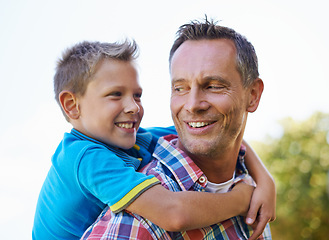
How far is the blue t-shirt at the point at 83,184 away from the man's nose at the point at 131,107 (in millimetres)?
236

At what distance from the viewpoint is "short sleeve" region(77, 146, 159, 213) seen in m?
1.91

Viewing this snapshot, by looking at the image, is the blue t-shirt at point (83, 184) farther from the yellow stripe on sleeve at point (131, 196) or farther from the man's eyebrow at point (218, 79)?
the man's eyebrow at point (218, 79)

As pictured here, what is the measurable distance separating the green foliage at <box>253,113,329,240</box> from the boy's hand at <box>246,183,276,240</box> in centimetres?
981

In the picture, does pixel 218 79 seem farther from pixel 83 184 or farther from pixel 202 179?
pixel 83 184

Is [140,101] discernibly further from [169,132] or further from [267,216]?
[267,216]

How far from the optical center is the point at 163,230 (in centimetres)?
196

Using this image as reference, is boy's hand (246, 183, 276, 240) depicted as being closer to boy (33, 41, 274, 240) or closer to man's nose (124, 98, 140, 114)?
boy (33, 41, 274, 240)

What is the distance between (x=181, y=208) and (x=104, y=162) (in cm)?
44

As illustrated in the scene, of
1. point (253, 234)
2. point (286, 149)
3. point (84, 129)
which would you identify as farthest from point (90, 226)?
point (286, 149)

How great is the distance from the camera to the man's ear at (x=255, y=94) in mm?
2584

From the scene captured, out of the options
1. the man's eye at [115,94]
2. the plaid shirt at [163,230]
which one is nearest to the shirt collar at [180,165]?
the plaid shirt at [163,230]

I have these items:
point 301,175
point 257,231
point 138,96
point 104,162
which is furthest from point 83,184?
point 301,175

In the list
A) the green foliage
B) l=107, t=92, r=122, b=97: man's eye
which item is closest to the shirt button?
l=107, t=92, r=122, b=97: man's eye

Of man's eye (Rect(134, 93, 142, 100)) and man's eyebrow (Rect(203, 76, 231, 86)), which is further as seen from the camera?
man's eye (Rect(134, 93, 142, 100))
